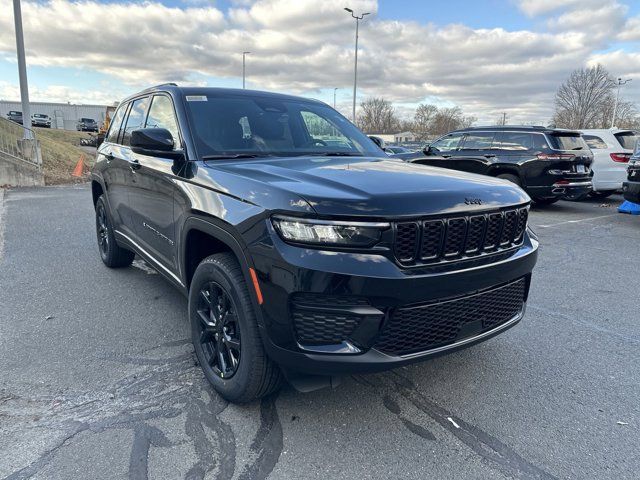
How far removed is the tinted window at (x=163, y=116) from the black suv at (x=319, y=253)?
0.08 meters

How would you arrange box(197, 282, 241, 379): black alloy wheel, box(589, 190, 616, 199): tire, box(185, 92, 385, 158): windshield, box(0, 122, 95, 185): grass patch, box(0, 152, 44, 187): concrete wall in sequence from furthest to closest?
1. box(0, 122, 95, 185): grass patch
2. box(0, 152, 44, 187): concrete wall
3. box(589, 190, 616, 199): tire
4. box(185, 92, 385, 158): windshield
5. box(197, 282, 241, 379): black alloy wheel

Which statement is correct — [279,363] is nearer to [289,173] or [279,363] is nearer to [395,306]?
[395,306]

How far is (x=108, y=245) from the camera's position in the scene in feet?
17.3

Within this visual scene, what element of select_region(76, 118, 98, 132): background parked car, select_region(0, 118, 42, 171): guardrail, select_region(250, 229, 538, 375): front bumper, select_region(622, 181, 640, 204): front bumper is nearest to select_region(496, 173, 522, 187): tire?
select_region(622, 181, 640, 204): front bumper

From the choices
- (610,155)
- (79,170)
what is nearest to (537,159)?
(610,155)

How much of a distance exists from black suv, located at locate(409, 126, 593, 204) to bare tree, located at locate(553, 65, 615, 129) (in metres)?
55.0

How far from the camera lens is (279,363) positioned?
227 cm

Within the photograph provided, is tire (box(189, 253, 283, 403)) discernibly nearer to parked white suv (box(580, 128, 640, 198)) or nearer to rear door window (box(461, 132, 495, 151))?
rear door window (box(461, 132, 495, 151))

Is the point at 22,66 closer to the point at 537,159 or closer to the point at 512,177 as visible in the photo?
the point at 512,177

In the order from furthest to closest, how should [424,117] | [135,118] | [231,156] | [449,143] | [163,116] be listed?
1. [424,117]
2. [449,143]
3. [135,118]
4. [163,116]
5. [231,156]

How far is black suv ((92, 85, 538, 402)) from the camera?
2133 millimetres

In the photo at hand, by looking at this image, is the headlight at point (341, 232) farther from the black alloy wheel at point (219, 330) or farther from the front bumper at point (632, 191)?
the front bumper at point (632, 191)

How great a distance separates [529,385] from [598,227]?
6948 mm

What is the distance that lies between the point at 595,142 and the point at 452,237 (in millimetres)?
11318
